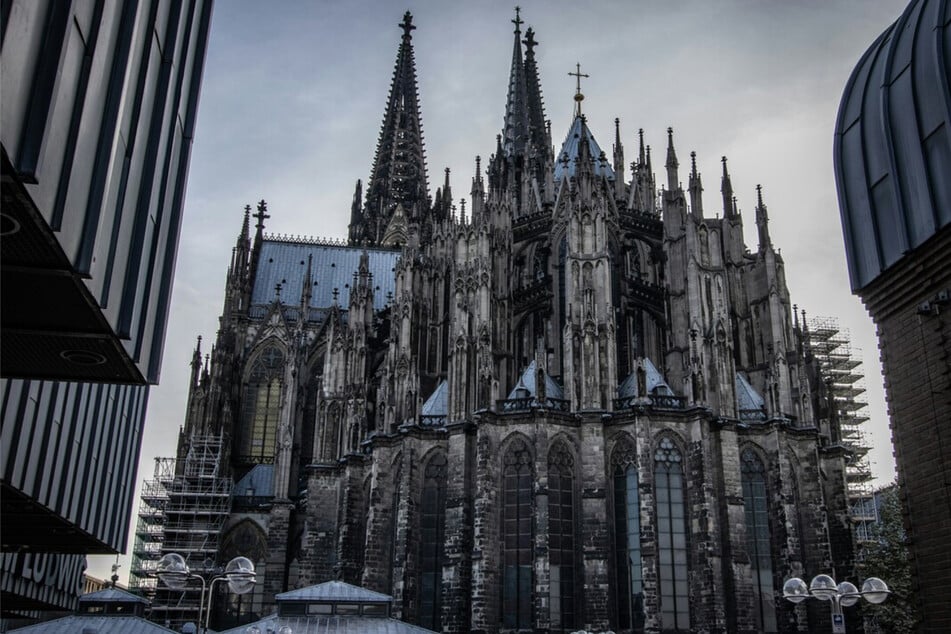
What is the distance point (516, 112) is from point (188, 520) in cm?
3511

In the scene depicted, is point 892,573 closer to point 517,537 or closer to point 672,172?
point 517,537

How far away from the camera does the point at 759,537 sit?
38.8m

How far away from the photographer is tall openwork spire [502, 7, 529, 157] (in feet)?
210

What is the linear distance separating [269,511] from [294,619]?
65.4 ft

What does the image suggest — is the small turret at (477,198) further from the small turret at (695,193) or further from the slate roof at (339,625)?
the slate roof at (339,625)

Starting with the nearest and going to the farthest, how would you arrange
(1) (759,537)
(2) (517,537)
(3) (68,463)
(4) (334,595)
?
(3) (68,463) → (4) (334,595) → (2) (517,537) → (1) (759,537)

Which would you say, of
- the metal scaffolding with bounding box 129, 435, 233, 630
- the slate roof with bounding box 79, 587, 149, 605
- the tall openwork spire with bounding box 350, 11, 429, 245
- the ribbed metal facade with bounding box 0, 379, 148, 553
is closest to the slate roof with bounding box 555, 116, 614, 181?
the tall openwork spire with bounding box 350, 11, 429, 245

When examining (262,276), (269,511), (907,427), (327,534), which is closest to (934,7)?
(907,427)

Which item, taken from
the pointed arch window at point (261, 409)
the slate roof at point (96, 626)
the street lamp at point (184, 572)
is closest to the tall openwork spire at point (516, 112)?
the pointed arch window at point (261, 409)

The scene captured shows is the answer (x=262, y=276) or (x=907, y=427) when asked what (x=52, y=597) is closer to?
(x=907, y=427)

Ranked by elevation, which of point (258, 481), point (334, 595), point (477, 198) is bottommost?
point (334, 595)

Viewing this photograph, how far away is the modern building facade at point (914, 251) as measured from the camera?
1689cm

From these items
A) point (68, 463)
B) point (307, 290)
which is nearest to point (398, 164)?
point (307, 290)

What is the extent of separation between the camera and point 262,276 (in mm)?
69312
